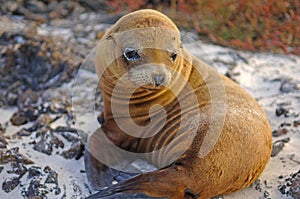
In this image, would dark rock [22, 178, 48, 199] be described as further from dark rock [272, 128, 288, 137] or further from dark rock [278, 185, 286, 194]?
dark rock [272, 128, 288, 137]

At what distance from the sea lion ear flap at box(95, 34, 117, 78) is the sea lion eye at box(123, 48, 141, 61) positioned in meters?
0.14

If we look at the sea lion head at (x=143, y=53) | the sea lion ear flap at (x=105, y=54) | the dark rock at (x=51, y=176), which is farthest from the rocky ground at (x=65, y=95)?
the sea lion head at (x=143, y=53)

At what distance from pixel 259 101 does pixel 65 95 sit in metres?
1.74

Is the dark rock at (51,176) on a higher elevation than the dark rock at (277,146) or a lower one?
lower

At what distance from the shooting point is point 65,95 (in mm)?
4730

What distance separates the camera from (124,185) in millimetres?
2877

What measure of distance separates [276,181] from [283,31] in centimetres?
290

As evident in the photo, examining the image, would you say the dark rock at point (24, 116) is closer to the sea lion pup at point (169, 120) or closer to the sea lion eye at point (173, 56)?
the sea lion pup at point (169, 120)

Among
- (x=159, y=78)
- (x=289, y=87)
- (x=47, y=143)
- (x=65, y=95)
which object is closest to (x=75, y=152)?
(x=47, y=143)

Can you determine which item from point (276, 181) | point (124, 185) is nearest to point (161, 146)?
point (124, 185)

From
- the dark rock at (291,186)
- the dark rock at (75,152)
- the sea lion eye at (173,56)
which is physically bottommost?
the dark rock at (75,152)

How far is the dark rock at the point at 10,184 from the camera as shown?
3.42 metres

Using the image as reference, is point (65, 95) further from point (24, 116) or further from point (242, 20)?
point (242, 20)

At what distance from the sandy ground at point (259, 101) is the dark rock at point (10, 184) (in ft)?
0.08
